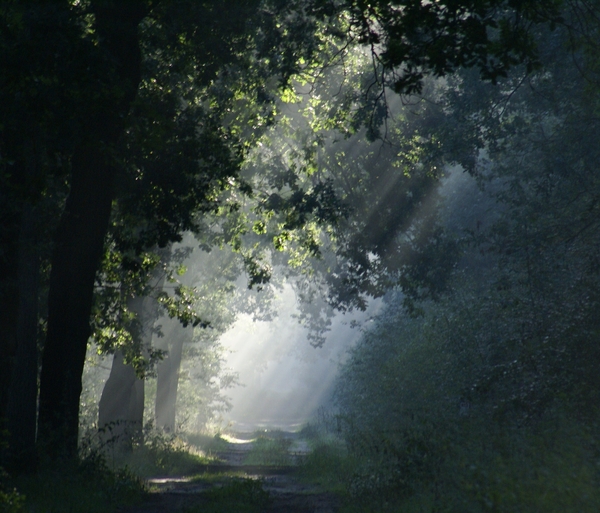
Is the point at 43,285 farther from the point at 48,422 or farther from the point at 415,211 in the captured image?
the point at 415,211

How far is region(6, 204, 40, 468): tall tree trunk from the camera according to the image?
10.4 m

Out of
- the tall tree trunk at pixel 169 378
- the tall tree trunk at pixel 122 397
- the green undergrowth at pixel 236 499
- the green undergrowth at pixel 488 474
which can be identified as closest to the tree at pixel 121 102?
the green undergrowth at pixel 236 499

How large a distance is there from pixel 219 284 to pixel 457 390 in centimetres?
2484

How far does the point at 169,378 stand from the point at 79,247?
2462cm

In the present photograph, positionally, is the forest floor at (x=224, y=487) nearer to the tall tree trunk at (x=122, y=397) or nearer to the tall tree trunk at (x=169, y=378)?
the tall tree trunk at (x=122, y=397)

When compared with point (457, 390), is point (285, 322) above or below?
above

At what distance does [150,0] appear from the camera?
11602mm

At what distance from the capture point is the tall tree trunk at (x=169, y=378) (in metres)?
34.8

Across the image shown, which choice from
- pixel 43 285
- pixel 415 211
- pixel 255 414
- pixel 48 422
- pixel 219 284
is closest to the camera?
pixel 48 422

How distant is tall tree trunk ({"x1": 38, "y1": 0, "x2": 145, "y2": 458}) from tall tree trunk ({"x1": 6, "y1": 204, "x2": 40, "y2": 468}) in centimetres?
49

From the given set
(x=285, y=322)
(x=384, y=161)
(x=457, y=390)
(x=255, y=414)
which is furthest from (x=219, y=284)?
(x=285, y=322)

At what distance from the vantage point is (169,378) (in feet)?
116

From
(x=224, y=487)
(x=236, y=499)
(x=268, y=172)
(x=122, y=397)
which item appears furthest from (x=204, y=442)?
(x=236, y=499)

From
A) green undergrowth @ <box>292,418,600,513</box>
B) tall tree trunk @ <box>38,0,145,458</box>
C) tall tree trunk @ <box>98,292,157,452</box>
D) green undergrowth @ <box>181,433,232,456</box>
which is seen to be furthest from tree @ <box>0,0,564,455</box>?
green undergrowth @ <box>181,433,232,456</box>
